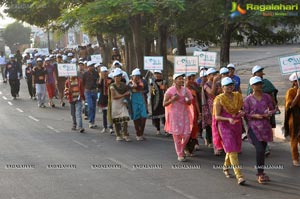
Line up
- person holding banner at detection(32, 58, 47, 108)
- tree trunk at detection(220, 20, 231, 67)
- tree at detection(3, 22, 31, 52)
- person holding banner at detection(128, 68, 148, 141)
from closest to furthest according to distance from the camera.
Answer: person holding banner at detection(128, 68, 148, 141) < tree trunk at detection(220, 20, 231, 67) < person holding banner at detection(32, 58, 47, 108) < tree at detection(3, 22, 31, 52)

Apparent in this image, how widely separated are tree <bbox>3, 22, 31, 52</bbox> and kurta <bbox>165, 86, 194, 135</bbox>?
90.0 meters

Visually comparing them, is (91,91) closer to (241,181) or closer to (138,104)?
(138,104)

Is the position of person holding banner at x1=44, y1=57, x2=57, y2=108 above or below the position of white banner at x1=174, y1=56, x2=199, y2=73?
below

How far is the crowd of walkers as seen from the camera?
321 inches

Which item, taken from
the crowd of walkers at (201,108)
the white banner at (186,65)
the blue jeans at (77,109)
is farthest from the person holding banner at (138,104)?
the blue jeans at (77,109)

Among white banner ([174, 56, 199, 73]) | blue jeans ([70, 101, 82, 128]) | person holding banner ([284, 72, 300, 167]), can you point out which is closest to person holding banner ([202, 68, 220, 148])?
white banner ([174, 56, 199, 73])

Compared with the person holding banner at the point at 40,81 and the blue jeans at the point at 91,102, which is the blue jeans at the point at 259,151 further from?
the person holding banner at the point at 40,81

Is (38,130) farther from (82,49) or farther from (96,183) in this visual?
(82,49)

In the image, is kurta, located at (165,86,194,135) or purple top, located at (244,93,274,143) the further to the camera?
kurta, located at (165,86,194,135)

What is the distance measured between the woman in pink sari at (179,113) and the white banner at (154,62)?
5.10m

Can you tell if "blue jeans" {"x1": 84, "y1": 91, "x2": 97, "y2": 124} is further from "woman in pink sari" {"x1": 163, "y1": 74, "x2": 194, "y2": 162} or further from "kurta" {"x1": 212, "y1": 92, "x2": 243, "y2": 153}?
"kurta" {"x1": 212, "y1": 92, "x2": 243, "y2": 153}

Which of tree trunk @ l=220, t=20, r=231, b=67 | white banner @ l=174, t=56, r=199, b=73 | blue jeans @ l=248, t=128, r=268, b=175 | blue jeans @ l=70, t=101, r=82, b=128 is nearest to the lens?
blue jeans @ l=248, t=128, r=268, b=175

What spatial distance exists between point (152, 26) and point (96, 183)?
17.0 metres

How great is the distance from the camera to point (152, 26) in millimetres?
24641
